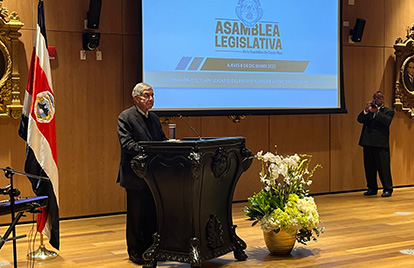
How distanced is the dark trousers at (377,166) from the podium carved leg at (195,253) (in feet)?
15.8

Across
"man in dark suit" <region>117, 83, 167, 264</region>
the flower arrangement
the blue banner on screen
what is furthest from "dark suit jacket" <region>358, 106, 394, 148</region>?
"man in dark suit" <region>117, 83, 167, 264</region>

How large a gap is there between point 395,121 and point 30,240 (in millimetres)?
6093

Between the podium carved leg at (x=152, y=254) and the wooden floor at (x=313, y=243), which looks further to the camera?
the wooden floor at (x=313, y=243)

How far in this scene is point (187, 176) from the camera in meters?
4.64

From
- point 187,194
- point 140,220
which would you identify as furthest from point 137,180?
point 187,194

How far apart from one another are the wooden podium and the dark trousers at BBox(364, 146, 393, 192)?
4382 mm

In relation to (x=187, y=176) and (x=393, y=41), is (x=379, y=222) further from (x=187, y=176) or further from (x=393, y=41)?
(x=393, y=41)

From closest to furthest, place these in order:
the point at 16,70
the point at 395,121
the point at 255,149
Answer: the point at 16,70 → the point at 255,149 → the point at 395,121

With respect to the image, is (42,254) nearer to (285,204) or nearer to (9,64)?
(285,204)

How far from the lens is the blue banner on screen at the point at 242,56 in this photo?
7.50 m

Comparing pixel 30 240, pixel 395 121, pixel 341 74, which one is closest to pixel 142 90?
pixel 30 240

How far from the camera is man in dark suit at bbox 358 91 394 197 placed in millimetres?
8633

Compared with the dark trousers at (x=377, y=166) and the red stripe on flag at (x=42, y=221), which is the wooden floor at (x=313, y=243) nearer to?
the red stripe on flag at (x=42, y=221)

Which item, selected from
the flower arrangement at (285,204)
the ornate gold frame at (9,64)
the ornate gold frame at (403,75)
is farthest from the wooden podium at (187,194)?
the ornate gold frame at (403,75)
